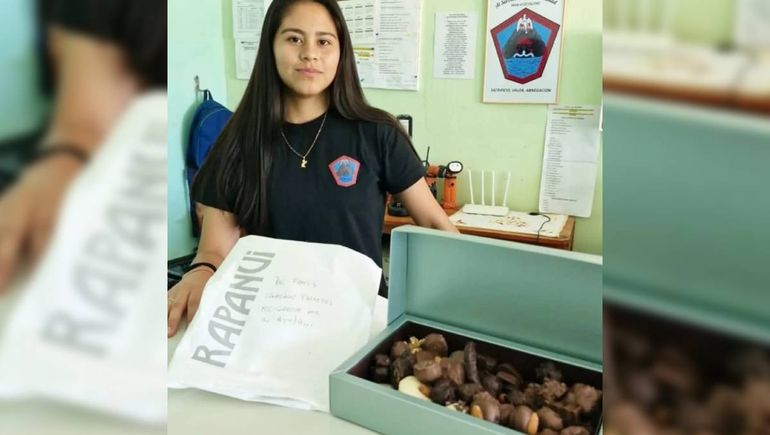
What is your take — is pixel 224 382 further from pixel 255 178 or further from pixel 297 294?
pixel 255 178

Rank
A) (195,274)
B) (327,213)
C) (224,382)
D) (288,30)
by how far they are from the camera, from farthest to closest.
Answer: (327,213) → (288,30) → (195,274) → (224,382)

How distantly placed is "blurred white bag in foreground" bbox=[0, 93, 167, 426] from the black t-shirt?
2.78 feet

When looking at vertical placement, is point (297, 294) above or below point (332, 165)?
below

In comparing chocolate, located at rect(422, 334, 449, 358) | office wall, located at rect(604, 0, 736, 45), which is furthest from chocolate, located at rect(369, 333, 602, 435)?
office wall, located at rect(604, 0, 736, 45)

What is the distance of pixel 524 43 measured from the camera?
1468mm

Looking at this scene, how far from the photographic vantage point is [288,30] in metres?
0.86

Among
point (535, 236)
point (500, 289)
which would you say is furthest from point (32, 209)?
point (535, 236)

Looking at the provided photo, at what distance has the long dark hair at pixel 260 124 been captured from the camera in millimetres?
936

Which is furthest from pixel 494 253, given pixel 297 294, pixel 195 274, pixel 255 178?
pixel 255 178

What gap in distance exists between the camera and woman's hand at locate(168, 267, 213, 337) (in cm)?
65

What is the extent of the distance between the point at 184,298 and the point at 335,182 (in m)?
0.40

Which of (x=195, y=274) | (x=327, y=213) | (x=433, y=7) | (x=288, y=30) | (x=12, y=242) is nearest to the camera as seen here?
(x=12, y=242)

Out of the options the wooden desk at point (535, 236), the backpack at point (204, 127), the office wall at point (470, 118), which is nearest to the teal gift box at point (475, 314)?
the wooden desk at point (535, 236)

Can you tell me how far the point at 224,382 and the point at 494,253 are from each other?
296mm
